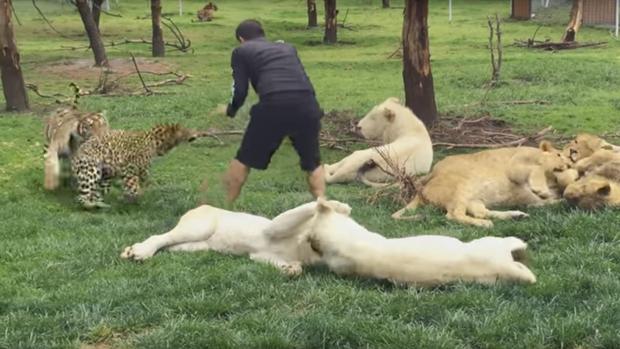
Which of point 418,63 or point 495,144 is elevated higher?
point 418,63

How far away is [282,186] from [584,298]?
15.0 ft

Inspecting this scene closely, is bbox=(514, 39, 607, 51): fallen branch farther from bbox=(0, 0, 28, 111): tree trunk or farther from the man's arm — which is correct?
the man's arm

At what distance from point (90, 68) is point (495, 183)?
1456 cm

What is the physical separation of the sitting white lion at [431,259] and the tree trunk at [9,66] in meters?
8.85

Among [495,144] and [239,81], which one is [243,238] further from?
[495,144]

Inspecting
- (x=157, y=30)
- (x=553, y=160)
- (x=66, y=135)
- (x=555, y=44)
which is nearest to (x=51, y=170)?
(x=66, y=135)

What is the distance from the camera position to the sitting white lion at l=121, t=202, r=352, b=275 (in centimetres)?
600

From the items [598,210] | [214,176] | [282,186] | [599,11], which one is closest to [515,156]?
Result: [598,210]

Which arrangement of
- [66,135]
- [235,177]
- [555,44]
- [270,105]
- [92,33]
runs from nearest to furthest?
[270,105] → [235,177] → [66,135] → [92,33] → [555,44]

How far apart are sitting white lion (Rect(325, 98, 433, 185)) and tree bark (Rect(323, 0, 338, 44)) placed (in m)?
18.1

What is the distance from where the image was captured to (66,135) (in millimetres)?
8375

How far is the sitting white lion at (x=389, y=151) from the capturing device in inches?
375

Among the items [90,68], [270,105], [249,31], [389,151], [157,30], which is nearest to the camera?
[270,105]

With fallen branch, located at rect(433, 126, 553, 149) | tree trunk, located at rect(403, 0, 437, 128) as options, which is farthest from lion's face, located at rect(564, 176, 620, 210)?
tree trunk, located at rect(403, 0, 437, 128)
